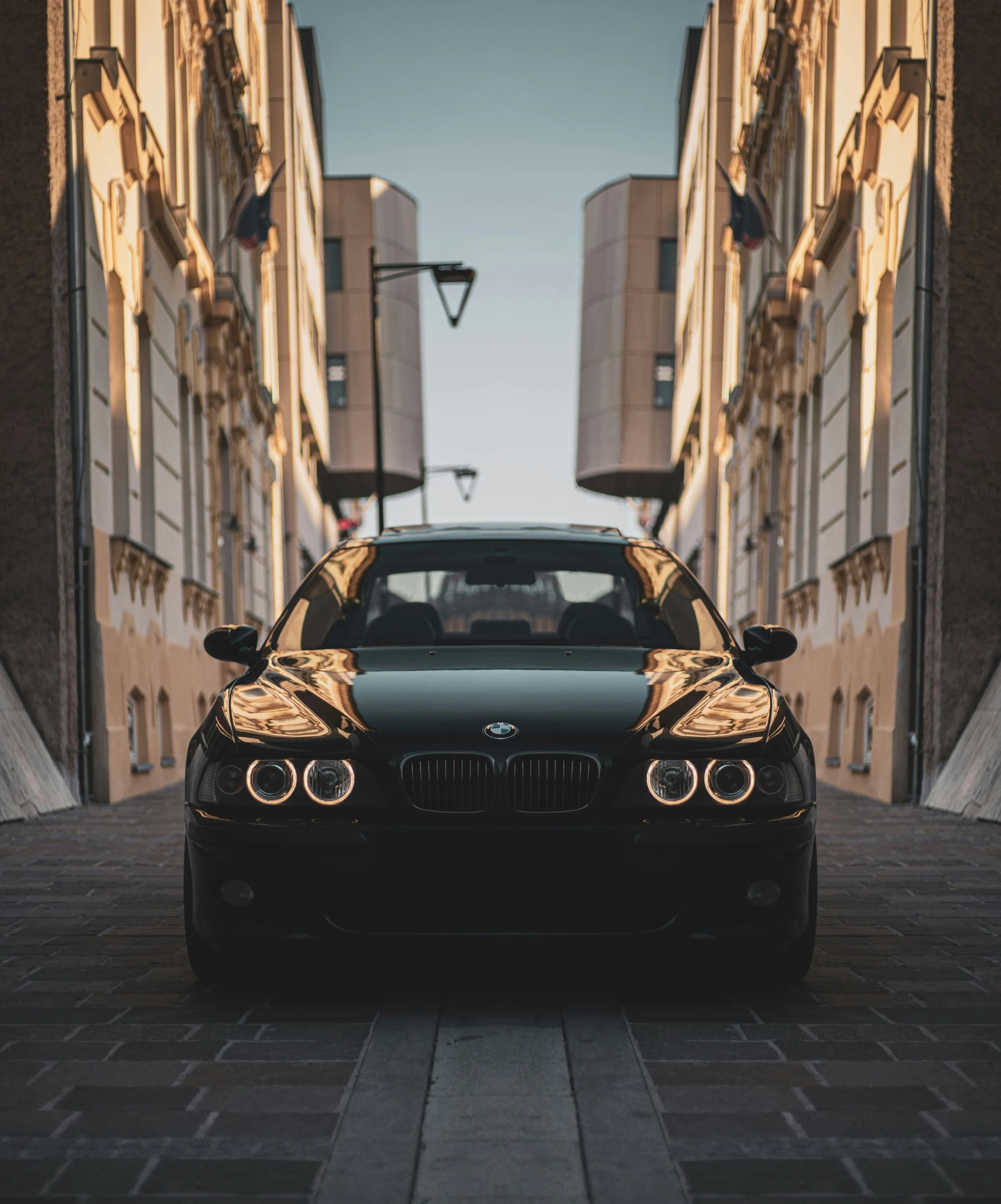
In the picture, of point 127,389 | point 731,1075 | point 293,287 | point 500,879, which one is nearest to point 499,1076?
point 731,1075

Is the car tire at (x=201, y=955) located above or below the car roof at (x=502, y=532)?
below

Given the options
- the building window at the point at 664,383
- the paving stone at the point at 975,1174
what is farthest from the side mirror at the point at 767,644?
the building window at the point at 664,383

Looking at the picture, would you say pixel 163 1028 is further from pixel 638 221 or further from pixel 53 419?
pixel 638 221

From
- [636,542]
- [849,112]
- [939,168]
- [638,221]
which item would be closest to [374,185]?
[638,221]

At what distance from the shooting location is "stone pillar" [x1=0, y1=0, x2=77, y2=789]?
12719 millimetres

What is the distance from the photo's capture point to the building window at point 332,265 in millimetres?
43344

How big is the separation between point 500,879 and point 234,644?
6.23ft

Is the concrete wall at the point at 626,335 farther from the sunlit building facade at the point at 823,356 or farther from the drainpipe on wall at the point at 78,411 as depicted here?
the drainpipe on wall at the point at 78,411

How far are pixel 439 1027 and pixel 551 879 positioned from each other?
530 millimetres

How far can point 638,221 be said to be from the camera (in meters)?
41.8

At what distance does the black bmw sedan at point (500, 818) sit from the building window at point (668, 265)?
Result: 124 feet

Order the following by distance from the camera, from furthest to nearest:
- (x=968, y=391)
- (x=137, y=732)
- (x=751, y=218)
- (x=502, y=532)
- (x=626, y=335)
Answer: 1. (x=626, y=335)
2. (x=751, y=218)
3. (x=137, y=732)
4. (x=968, y=391)
5. (x=502, y=532)

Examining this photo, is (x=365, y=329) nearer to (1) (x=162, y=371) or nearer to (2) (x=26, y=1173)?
(1) (x=162, y=371)

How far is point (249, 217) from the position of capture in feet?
74.4
